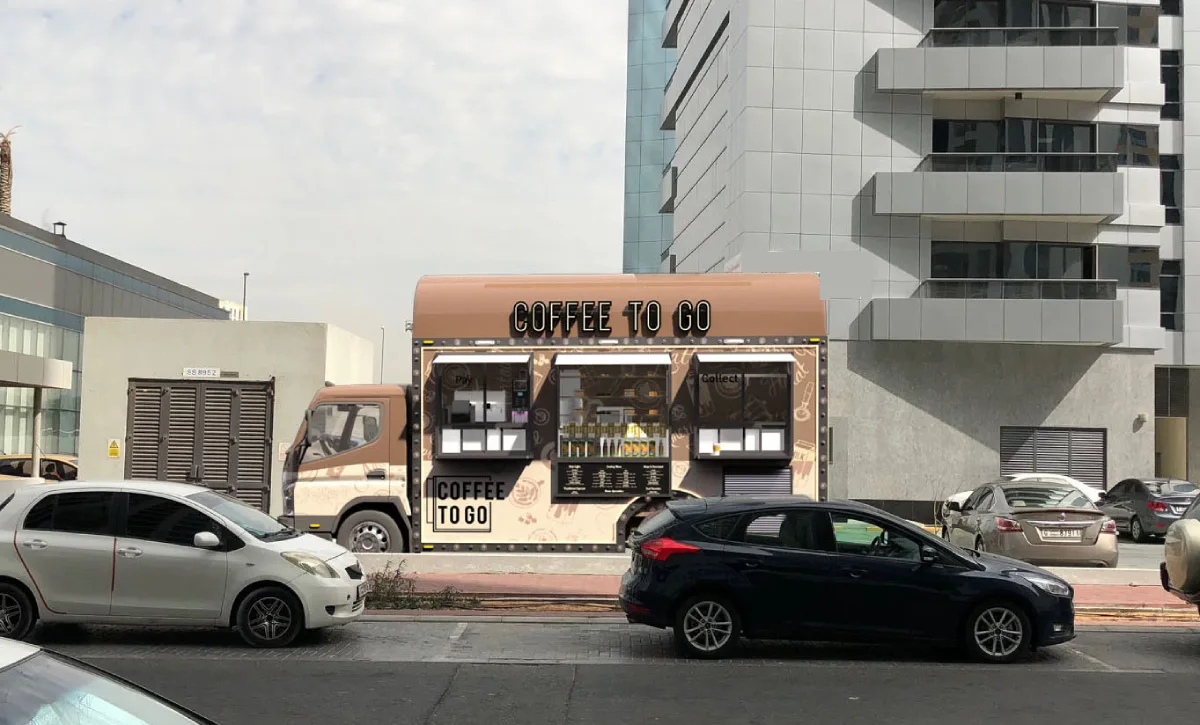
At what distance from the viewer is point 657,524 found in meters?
11.5

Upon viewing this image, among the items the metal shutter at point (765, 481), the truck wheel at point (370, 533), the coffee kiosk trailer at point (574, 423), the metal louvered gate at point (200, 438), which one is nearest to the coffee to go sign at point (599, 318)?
the coffee kiosk trailer at point (574, 423)

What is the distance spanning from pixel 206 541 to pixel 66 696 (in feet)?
26.1

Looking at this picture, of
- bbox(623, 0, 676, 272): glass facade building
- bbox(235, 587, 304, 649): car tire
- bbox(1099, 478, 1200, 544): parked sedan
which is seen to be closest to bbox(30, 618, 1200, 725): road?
bbox(235, 587, 304, 649): car tire

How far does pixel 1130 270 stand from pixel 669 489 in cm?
2287

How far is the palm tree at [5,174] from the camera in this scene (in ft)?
205

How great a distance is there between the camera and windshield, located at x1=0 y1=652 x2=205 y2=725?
132 inches

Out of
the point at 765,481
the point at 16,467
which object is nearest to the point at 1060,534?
the point at 765,481

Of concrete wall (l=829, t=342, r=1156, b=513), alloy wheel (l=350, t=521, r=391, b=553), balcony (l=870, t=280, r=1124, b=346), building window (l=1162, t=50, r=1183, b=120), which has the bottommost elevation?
alloy wheel (l=350, t=521, r=391, b=553)

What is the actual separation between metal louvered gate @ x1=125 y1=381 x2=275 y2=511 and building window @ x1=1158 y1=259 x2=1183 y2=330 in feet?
91.6

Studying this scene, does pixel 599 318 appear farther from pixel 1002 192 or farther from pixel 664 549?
pixel 1002 192

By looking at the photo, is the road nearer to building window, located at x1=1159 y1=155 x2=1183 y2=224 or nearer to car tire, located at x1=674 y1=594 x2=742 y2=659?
car tire, located at x1=674 y1=594 x2=742 y2=659

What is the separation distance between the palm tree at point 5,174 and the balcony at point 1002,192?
159 ft

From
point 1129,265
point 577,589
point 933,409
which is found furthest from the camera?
point 1129,265

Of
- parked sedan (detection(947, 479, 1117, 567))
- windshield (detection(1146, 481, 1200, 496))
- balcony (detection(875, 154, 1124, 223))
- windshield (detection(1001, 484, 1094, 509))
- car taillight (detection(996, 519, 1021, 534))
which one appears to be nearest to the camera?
parked sedan (detection(947, 479, 1117, 567))
